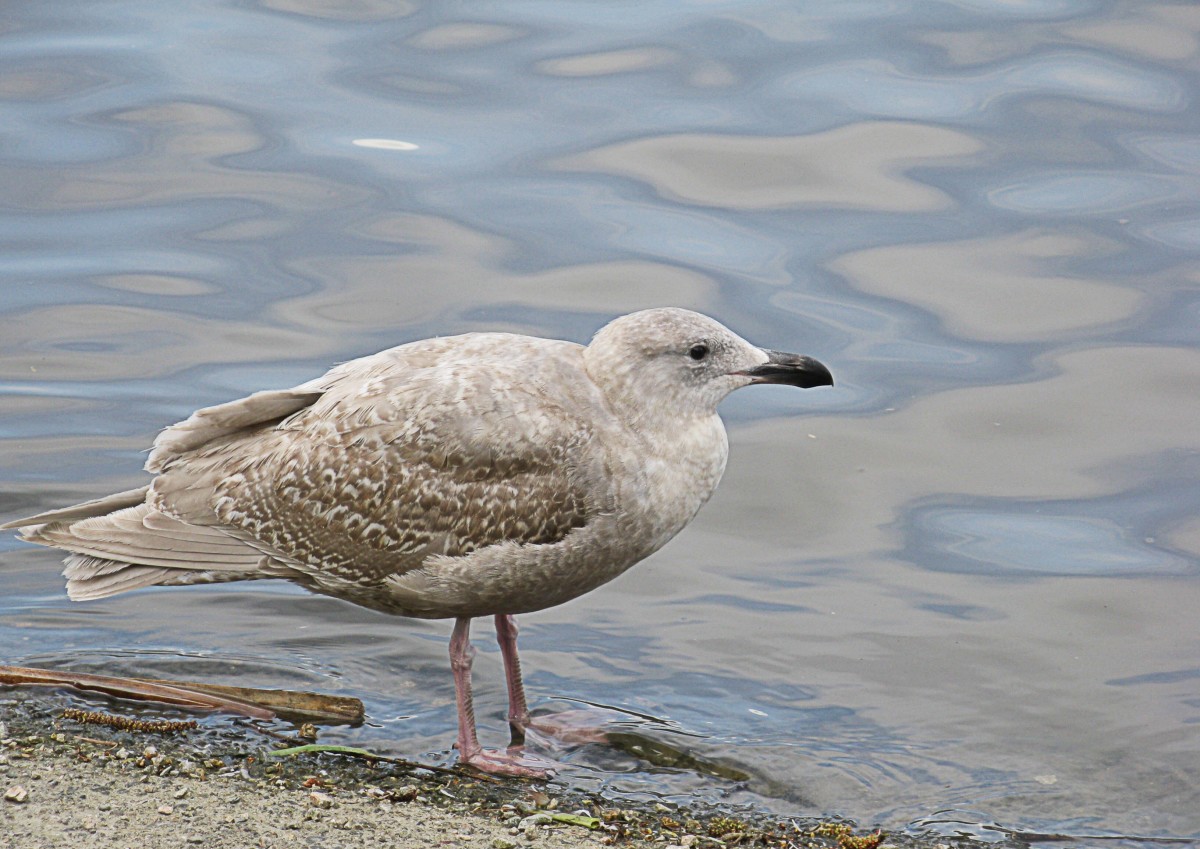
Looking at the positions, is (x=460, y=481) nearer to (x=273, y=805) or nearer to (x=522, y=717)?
(x=522, y=717)

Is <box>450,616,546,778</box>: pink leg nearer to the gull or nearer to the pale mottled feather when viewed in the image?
the gull

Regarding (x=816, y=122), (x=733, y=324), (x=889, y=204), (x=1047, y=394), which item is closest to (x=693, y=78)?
(x=816, y=122)

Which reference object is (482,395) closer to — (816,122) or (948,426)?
(948,426)

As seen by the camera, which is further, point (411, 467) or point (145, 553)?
point (145, 553)

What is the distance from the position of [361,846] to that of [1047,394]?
6.23 meters

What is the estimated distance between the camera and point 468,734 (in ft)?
21.7

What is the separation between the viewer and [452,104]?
1349 centimetres

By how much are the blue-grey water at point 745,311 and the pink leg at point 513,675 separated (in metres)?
0.32

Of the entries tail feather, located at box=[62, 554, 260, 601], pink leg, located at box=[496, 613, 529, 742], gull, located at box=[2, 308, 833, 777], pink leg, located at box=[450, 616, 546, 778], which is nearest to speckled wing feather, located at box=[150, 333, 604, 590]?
gull, located at box=[2, 308, 833, 777]

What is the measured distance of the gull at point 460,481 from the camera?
20.8ft

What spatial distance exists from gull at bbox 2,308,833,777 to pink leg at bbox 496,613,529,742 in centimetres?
3

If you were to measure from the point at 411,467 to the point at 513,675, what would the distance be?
1151 mm

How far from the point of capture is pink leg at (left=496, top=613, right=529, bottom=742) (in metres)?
7.04

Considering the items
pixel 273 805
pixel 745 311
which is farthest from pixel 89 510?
pixel 745 311
